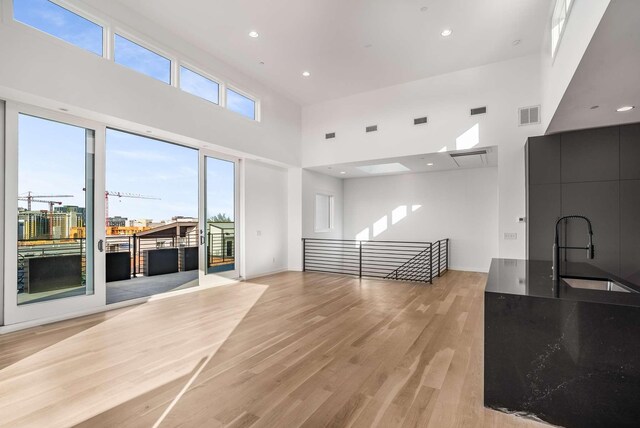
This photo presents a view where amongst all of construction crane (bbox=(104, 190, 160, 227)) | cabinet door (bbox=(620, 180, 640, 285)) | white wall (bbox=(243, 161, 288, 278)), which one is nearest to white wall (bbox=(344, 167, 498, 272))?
white wall (bbox=(243, 161, 288, 278))

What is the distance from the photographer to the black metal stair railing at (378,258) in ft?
26.9

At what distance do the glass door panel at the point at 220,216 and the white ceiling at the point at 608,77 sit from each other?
5641 millimetres

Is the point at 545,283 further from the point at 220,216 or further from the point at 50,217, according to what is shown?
the point at 220,216

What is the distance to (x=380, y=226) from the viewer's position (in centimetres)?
962

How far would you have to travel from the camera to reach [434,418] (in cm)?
202

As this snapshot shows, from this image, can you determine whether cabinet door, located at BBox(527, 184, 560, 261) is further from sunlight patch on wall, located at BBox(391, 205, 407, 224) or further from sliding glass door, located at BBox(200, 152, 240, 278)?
sliding glass door, located at BBox(200, 152, 240, 278)

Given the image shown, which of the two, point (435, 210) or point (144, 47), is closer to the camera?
point (144, 47)

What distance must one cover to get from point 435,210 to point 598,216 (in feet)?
13.7

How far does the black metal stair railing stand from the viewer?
26.9 feet

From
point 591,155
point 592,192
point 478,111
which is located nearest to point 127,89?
point 478,111

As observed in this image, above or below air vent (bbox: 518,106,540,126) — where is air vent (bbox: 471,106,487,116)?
above

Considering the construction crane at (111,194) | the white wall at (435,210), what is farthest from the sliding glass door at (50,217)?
the white wall at (435,210)

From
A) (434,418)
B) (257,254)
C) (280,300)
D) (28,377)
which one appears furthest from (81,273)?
(434,418)

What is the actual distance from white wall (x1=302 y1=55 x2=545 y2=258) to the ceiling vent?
50cm
